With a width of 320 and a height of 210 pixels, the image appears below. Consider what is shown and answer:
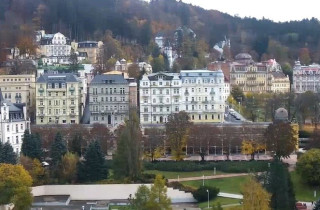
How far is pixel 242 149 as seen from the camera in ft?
143

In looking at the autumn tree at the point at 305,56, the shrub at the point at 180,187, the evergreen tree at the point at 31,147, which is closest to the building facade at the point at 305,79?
the autumn tree at the point at 305,56

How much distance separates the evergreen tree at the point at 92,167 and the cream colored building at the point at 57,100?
53.2ft

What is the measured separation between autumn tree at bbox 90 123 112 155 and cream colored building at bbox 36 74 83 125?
27.5 feet

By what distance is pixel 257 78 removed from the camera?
7712 centimetres

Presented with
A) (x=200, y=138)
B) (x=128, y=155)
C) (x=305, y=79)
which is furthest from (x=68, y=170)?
(x=305, y=79)

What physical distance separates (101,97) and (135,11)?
47.4m

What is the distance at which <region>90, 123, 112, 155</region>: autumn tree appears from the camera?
1722 inches

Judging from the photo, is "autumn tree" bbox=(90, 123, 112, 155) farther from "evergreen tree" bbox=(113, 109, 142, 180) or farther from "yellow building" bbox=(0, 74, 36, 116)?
"yellow building" bbox=(0, 74, 36, 116)

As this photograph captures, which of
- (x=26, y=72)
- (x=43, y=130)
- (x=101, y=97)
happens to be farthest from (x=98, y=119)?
(x=26, y=72)

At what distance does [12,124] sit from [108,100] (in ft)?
39.4

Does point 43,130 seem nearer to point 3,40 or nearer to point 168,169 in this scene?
point 168,169

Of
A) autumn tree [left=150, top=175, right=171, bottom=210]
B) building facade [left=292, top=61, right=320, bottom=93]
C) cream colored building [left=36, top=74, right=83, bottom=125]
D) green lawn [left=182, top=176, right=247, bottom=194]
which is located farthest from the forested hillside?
autumn tree [left=150, top=175, right=171, bottom=210]

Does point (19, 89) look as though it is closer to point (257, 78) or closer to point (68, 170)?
point (68, 170)

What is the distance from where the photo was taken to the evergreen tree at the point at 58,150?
37.7m
